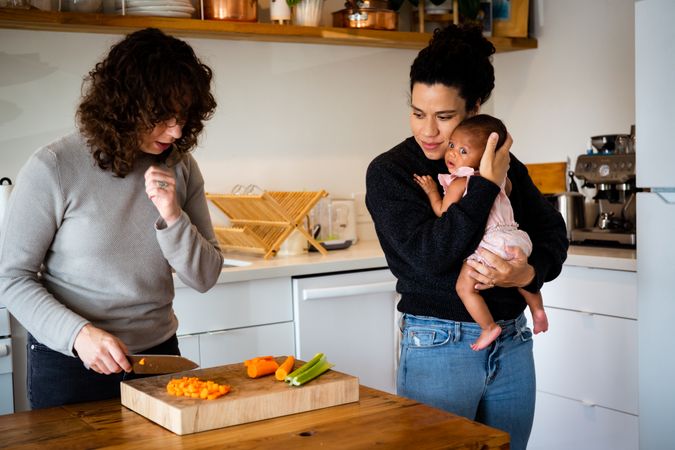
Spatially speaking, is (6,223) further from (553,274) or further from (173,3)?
(173,3)

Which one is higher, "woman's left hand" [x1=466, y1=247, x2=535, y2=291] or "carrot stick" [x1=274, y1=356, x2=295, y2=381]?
"woman's left hand" [x1=466, y1=247, x2=535, y2=291]

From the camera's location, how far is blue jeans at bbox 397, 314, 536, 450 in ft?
5.79

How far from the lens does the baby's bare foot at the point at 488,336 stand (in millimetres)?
1725

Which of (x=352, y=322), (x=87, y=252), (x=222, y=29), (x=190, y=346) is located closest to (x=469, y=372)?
(x=87, y=252)

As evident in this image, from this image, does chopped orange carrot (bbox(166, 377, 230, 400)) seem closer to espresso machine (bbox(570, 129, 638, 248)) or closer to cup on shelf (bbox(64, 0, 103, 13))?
cup on shelf (bbox(64, 0, 103, 13))

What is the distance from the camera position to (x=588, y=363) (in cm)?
313

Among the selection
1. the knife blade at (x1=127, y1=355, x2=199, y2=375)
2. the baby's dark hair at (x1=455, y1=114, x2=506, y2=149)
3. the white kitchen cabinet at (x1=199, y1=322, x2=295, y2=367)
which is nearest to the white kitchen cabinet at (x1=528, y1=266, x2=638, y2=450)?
the white kitchen cabinet at (x1=199, y1=322, x2=295, y2=367)

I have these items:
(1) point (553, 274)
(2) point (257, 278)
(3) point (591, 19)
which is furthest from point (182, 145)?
(3) point (591, 19)

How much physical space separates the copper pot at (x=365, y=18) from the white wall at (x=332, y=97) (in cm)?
20

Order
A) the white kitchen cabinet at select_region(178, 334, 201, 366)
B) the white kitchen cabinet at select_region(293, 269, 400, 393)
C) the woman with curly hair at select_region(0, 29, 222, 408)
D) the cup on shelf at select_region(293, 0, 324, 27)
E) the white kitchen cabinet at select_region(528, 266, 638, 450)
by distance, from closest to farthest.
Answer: the woman with curly hair at select_region(0, 29, 222, 408), the white kitchen cabinet at select_region(178, 334, 201, 366), the white kitchen cabinet at select_region(528, 266, 638, 450), the white kitchen cabinet at select_region(293, 269, 400, 393), the cup on shelf at select_region(293, 0, 324, 27)

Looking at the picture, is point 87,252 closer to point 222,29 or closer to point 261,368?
point 261,368

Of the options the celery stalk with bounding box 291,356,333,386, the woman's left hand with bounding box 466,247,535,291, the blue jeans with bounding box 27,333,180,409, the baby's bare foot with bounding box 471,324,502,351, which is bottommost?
the blue jeans with bounding box 27,333,180,409

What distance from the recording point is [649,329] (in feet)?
9.27

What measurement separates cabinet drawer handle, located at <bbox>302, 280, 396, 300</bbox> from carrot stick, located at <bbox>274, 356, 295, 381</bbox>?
55.3 inches
